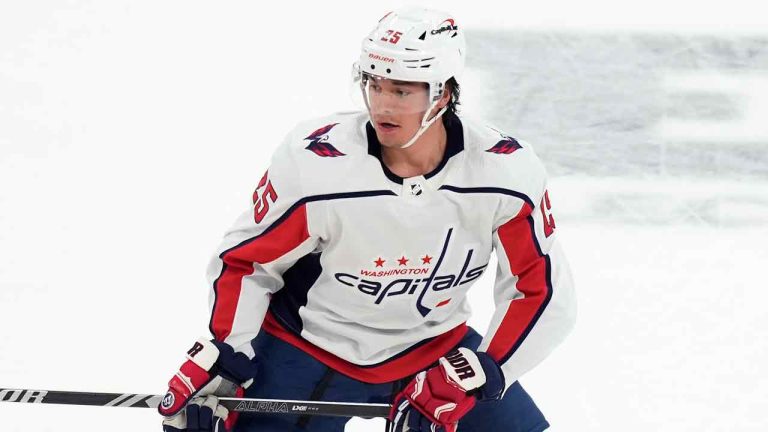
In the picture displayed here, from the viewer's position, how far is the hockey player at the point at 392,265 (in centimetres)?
293

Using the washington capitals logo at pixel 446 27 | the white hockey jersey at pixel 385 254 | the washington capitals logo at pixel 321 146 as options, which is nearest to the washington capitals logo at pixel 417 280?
the white hockey jersey at pixel 385 254

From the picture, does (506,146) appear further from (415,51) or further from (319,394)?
(319,394)

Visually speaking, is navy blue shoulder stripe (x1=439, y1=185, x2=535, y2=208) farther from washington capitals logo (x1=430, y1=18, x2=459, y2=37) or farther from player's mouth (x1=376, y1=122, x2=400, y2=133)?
washington capitals logo (x1=430, y1=18, x2=459, y2=37)

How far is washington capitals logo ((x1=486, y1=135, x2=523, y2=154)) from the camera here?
9.85 feet

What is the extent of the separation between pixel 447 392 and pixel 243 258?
0.54 metres

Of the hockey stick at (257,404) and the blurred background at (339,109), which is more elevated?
the hockey stick at (257,404)

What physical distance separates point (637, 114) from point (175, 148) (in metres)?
1.60

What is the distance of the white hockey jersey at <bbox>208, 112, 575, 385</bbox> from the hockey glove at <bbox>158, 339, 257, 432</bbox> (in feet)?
0.19

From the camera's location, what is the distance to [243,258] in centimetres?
304

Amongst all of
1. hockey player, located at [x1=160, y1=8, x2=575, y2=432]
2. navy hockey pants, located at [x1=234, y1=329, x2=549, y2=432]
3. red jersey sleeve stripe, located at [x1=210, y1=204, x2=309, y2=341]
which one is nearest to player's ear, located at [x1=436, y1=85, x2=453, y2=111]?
hockey player, located at [x1=160, y1=8, x2=575, y2=432]

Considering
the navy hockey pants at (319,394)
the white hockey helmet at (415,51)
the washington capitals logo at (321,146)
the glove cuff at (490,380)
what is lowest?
the navy hockey pants at (319,394)

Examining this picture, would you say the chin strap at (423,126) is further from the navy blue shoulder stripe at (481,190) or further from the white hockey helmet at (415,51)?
the navy blue shoulder stripe at (481,190)

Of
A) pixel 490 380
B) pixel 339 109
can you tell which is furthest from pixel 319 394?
pixel 339 109

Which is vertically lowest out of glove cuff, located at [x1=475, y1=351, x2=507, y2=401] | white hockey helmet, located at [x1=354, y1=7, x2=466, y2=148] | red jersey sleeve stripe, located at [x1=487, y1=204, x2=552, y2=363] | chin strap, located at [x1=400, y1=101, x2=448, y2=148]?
glove cuff, located at [x1=475, y1=351, x2=507, y2=401]
